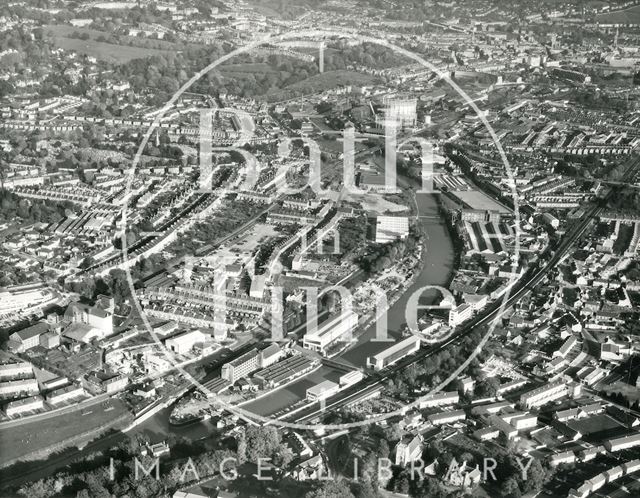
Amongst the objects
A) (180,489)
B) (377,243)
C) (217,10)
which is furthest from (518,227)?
(217,10)

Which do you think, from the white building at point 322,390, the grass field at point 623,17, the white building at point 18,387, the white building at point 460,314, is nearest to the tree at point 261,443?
the white building at point 322,390

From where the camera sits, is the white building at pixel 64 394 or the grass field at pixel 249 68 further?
the grass field at pixel 249 68

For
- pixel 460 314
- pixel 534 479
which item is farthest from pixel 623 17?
pixel 534 479

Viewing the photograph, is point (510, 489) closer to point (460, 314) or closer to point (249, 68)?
point (460, 314)

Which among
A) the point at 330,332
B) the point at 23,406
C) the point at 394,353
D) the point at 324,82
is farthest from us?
the point at 324,82

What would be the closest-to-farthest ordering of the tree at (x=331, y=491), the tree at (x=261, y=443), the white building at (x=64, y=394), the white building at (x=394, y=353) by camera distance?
the tree at (x=331, y=491) < the tree at (x=261, y=443) < the white building at (x=64, y=394) < the white building at (x=394, y=353)

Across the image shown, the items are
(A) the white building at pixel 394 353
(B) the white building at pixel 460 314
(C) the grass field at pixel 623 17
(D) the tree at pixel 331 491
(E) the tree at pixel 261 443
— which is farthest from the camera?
(C) the grass field at pixel 623 17

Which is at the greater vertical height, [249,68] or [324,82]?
[249,68]

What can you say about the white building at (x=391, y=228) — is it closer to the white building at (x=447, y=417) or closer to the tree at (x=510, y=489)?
the white building at (x=447, y=417)

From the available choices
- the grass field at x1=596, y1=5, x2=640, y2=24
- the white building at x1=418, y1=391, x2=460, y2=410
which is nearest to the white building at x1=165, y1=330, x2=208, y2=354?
the white building at x1=418, y1=391, x2=460, y2=410
